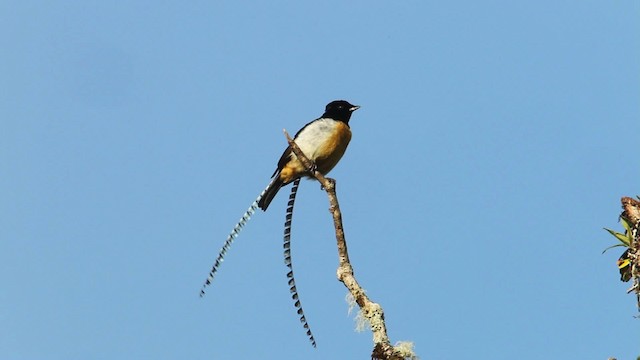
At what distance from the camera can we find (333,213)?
4.83 metres

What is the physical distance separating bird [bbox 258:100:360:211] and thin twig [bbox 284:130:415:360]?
101 inches

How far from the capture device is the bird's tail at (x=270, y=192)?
7.66 meters

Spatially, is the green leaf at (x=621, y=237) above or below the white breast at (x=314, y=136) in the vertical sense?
below

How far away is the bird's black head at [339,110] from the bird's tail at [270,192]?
1.09 metres

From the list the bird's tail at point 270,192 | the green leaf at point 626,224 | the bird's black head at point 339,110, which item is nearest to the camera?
the green leaf at point 626,224

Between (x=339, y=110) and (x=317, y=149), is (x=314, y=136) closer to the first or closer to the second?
(x=317, y=149)

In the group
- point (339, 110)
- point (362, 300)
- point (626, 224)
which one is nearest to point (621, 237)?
point (626, 224)

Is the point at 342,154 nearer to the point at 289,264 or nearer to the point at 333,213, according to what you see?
the point at 289,264

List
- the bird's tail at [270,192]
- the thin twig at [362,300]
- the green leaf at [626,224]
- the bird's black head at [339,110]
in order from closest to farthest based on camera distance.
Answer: the thin twig at [362,300], the green leaf at [626,224], the bird's tail at [270,192], the bird's black head at [339,110]

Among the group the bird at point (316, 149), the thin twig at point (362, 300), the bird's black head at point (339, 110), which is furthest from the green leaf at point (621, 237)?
the bird's black head at point (339, 110)

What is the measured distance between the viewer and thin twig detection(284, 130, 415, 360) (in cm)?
397

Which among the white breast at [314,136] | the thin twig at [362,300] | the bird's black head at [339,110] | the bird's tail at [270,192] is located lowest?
the thin twig at [362,300]

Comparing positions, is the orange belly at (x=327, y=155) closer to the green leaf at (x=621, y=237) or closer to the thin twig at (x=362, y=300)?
the thin twig at (x=362, y=300)

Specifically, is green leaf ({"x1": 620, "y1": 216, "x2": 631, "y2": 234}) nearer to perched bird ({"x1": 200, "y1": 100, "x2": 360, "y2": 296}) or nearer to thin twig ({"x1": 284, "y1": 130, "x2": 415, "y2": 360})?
thin twig ({"x1": 284, "y1": 130, "x2": 415, "y2": 360})
